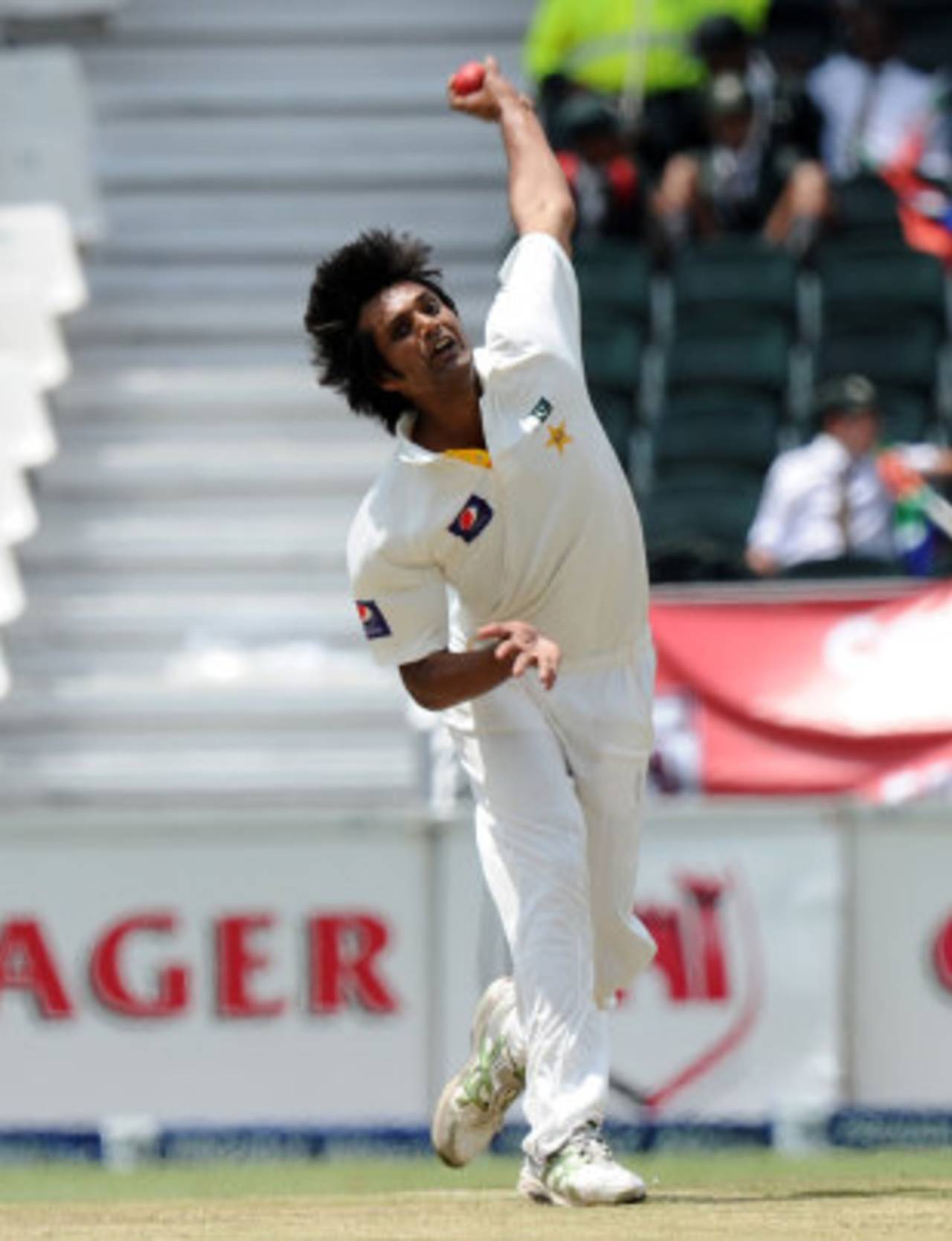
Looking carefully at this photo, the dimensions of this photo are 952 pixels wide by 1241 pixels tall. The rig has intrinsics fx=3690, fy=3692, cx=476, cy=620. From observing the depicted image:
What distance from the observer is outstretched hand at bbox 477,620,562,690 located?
21.1 feet

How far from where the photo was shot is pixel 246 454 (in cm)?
1445

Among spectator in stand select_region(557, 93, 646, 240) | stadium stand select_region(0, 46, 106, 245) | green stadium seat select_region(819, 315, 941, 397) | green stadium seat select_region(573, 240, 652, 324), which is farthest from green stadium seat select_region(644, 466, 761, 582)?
stadium stand select_region(0, 46, 106, 245)

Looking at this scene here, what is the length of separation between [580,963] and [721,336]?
7.08m

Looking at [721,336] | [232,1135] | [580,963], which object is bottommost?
[232,1135]

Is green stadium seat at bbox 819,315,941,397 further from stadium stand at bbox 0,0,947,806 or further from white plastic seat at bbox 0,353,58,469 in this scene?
white plastic seat at bbox 0,353,58,469

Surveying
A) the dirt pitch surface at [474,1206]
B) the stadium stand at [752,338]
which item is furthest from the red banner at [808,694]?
the dirt pitch surface at [474,1206]

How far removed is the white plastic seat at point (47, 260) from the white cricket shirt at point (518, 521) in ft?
26.2

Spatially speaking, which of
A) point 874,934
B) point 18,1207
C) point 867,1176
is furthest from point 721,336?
point 18,1207

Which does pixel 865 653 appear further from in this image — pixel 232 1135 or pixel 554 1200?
pixel 554 1200

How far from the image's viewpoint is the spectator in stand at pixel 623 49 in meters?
14.5

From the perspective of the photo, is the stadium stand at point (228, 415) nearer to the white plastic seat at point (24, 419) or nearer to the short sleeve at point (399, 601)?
the white plastic seat at point (24, 419)

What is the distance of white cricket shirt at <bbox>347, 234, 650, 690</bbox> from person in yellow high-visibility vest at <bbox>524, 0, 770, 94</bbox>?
7.74 m

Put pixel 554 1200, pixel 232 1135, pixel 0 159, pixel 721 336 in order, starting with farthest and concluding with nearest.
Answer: pixel 0 159
pixel 721 336
pixel 232 1135
pixel 554 1200

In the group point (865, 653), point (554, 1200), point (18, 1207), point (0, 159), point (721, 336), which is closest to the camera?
point (554, 1200)
